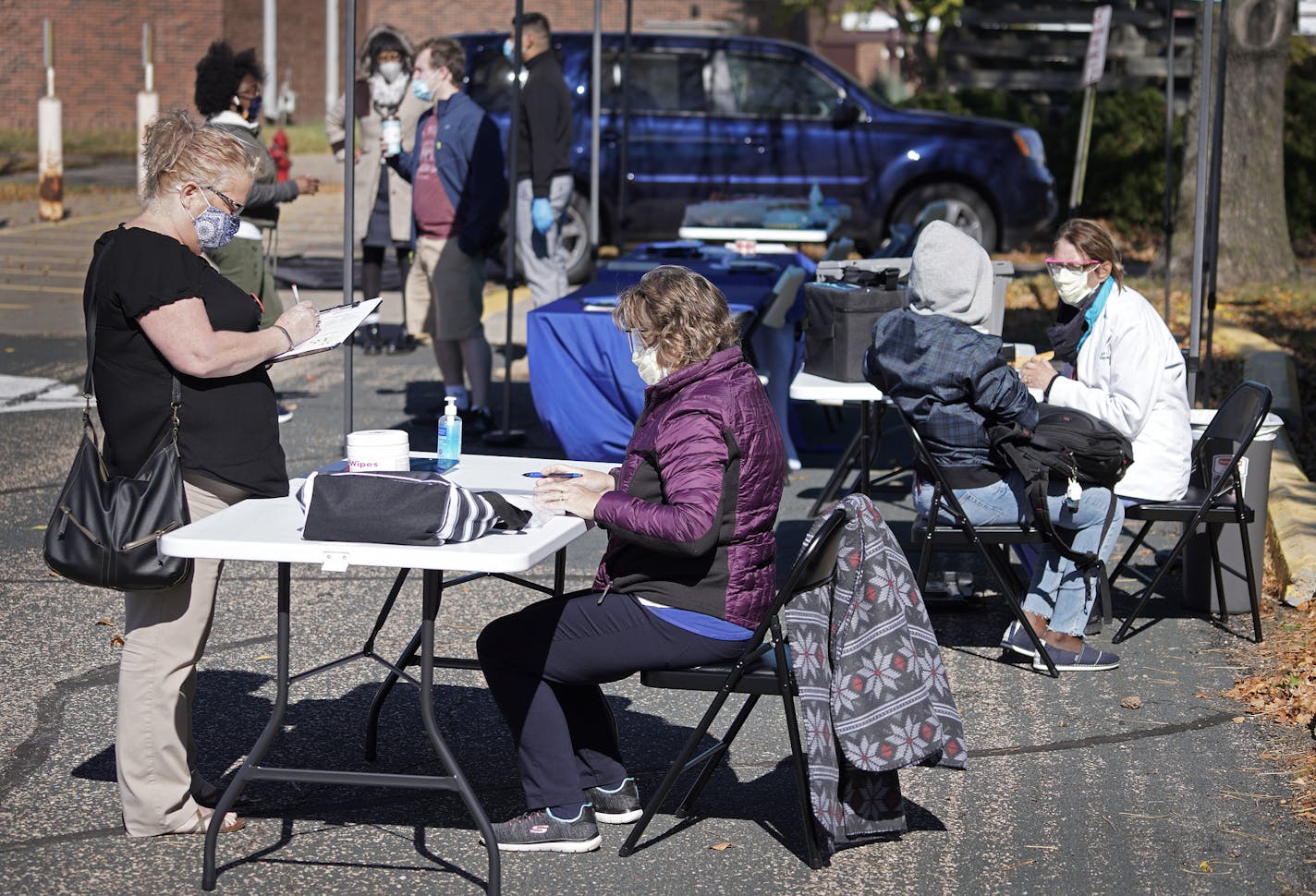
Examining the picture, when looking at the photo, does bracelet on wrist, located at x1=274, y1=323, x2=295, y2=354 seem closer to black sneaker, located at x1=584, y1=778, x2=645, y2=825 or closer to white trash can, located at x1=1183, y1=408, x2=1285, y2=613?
black sneaker, located at x1=584, y1=778, x2=645, y2=825

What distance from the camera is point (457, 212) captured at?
9414 millimetres

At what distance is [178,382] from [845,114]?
39.2ft

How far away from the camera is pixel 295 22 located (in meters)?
36.9

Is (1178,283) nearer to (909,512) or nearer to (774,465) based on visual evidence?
(909,512)

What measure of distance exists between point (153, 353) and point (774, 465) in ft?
5.21

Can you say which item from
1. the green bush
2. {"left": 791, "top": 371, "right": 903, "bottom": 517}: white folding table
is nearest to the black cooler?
{"left": 791, "top": 371, "right": 903, "bottom": 517}: white folding table

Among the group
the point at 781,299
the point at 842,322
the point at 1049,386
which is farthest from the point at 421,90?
the point at 1049,386

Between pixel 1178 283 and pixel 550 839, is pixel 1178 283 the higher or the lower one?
the higher one

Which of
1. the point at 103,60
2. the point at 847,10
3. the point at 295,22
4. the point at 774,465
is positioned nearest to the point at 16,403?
the point at 774,465

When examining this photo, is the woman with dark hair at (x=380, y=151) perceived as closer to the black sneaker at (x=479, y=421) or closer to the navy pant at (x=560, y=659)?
the black sneaker at (x=479, y=421)

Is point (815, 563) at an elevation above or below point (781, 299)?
below

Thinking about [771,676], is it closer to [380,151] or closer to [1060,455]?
[1060,455]

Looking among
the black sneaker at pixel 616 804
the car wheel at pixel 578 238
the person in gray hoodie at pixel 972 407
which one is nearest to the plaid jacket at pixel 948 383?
the person in gray hoodie at pixel 972 407

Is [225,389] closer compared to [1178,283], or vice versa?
[225,389]
